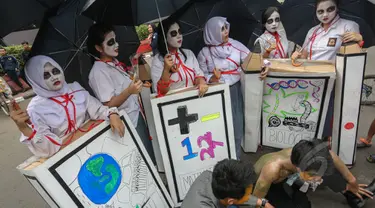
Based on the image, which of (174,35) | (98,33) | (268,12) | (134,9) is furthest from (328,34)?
(98,33)

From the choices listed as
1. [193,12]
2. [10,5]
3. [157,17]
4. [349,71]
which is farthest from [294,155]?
[10,5]

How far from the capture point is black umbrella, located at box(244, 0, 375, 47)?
2.24 meters

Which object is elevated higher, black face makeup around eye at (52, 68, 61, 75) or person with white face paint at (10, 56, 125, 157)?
black face makeup around eye at (52, 68, 61, 75)

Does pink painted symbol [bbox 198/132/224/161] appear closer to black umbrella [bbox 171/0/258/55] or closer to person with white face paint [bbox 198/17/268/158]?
person with white face paint [bbox 198/17/268/158]

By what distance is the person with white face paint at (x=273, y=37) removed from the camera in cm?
252

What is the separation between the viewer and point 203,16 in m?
2.58

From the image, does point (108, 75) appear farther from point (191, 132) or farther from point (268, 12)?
point (268, 12)

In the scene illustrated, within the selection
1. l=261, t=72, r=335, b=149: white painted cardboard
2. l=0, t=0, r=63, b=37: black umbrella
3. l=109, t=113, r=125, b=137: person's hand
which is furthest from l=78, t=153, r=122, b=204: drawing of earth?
l=261, t=72, r=335, b=149: white painted cardboard

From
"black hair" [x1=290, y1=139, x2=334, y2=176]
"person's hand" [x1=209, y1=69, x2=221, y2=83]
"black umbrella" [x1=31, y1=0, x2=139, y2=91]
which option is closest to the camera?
"black hair" [x1=290, y1=139, x2=334, y2=176]

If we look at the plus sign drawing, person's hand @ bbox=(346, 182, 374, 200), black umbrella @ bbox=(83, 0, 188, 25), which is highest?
black umbrella @ bbox=(83, 0, 188, 25)

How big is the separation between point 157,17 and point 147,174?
114 centimetres

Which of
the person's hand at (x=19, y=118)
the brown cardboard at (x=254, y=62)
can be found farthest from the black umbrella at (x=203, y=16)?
the person's hand at (x=19, y=118)

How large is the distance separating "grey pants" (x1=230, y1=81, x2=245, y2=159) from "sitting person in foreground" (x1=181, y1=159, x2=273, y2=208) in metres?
1.12

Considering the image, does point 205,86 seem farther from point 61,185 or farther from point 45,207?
point 45,207
